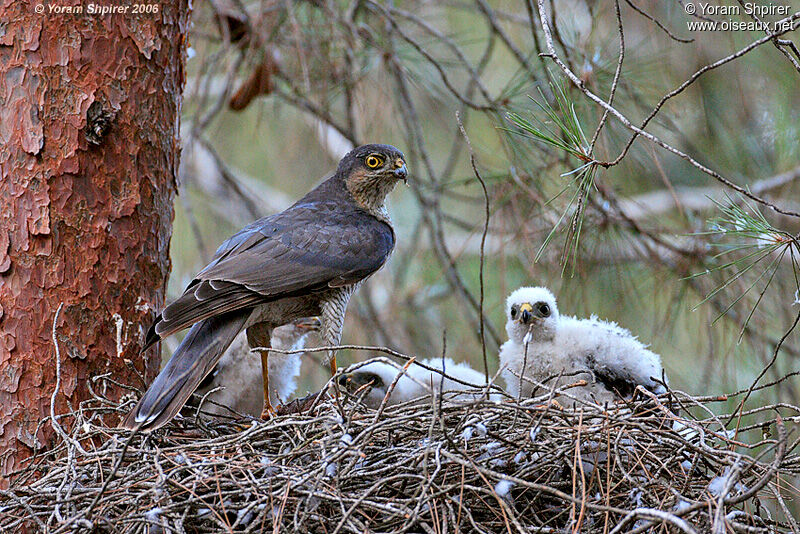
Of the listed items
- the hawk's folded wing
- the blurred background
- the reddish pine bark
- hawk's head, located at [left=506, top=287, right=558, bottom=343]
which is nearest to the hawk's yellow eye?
the hawk's folded wing

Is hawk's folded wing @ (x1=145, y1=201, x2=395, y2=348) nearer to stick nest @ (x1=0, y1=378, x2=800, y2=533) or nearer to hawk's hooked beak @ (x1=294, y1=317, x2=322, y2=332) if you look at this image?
hawk's hooked beak @ (x1=294, y1=317, x2=322, y2=332)

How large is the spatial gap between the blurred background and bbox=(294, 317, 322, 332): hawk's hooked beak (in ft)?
2.47

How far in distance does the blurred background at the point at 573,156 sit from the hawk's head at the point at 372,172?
416 millimetres

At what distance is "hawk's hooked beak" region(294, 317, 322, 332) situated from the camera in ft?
12.5

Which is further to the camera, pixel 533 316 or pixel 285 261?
pixel 533 316

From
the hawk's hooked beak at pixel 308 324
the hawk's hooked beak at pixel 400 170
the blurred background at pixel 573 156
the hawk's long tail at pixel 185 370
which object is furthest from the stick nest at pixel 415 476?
the hawk's hooked beak at pixel 400 170

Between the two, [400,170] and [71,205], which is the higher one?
[400,170]

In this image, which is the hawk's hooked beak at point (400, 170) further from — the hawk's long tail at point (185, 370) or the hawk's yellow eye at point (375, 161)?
the hawk's long tail at point (185, 370)

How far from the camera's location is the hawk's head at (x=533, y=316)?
3637 mm

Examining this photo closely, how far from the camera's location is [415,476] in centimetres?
231

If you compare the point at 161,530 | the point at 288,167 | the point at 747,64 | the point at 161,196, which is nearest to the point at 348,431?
the point at 161,530

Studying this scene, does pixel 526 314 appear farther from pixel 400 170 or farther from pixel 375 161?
pixel 375 161

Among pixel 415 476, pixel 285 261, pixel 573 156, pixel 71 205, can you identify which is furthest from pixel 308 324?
pixel 415 476

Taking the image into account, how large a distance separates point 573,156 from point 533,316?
752 mm
